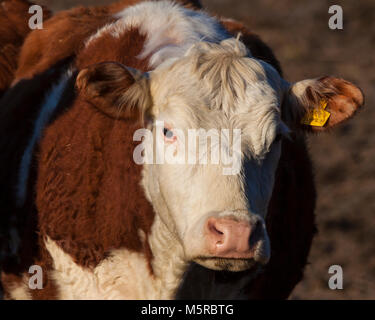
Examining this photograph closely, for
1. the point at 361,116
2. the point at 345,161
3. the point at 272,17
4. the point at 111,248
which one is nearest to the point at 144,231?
the point at 111,248

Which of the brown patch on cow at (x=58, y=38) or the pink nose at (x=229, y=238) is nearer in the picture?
the pink nose at (x=229, y=238)

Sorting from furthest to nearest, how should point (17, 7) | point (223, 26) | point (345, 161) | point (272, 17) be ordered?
point (272, 17), point (345, 161), point (17, 7), point (223, 26)

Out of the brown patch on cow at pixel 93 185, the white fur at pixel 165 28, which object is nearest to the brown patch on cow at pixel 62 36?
the white fur at pixel 165 28

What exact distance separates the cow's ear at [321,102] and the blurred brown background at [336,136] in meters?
3.00

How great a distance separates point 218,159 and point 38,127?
4.98 feet

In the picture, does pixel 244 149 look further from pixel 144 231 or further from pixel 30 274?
pixel 30 274

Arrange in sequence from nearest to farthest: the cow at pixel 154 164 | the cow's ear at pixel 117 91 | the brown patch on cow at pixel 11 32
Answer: the cow at pixel 154 164
the cow's ear at pixel 117 91
the brown patch on cow at pixel 11 32

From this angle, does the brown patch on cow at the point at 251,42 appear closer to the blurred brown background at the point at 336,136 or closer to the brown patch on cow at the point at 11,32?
the brown patch on cow at the point at 11,32

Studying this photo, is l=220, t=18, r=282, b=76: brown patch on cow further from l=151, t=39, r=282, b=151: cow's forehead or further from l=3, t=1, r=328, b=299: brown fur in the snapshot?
l=151, t=39, r=282, b=151: cow's forehead

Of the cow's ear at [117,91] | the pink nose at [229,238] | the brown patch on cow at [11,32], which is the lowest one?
the pink nose at [229,238]

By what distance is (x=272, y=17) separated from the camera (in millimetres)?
17609

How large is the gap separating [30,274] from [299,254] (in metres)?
1.79

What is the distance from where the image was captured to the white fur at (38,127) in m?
5.44

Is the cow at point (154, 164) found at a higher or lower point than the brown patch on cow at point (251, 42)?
lower
